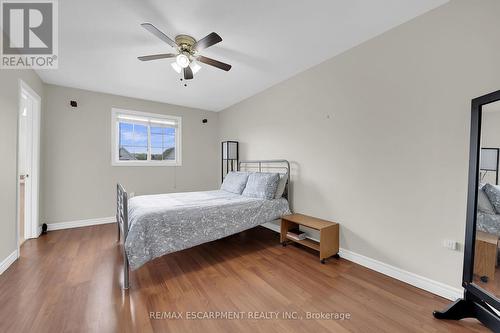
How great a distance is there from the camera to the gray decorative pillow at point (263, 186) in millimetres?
3169

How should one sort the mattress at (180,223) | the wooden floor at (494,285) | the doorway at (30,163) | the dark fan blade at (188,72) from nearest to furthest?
the wooden floor at (494,285) < the mattress at (180,223) < the dark fan blade at (188,72) < the doorway at (30,163)

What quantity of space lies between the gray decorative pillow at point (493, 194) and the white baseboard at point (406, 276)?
831 mm

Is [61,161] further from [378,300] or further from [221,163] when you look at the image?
[378,300]

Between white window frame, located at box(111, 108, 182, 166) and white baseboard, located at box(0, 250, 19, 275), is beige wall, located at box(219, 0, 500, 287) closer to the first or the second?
white window frame, located at box(111, 108, 182, 166)

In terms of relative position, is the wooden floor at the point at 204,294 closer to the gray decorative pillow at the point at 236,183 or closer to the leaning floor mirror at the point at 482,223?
the leaning floor mirror at the point at 482,223

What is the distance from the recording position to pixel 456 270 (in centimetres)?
178

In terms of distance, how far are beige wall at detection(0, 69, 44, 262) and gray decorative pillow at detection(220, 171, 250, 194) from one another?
2.77m

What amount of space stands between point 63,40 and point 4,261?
249cm

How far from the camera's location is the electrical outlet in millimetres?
1778

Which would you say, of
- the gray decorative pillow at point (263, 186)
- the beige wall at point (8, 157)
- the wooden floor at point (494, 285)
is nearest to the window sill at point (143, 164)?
the beige wall at point (8, 157)

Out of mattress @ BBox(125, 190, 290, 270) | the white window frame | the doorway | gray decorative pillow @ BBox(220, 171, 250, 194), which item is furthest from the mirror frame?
the doorway

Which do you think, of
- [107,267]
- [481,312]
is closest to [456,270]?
[481,312]

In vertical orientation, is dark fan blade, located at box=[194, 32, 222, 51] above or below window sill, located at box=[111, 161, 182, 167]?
above

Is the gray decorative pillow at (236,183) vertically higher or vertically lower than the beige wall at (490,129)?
lower
